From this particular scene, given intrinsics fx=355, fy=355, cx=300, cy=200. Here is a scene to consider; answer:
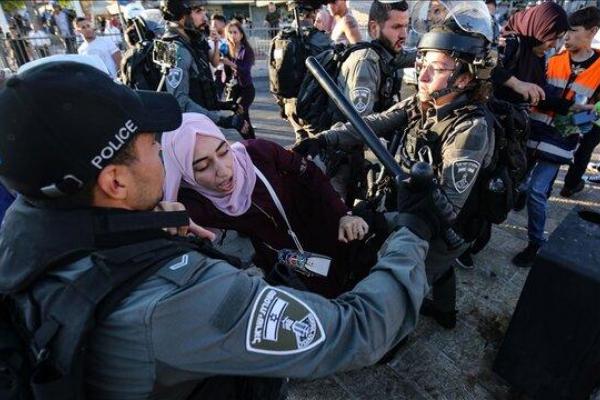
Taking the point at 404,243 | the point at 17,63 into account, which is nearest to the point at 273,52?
the point at 404,243

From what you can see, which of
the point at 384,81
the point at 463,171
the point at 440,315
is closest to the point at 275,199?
the point at 463,171

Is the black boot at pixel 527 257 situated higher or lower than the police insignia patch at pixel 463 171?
lower

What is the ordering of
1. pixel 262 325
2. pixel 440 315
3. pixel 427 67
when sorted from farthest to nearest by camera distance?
pixel 440 315 < pixel 427 67 < pixel 262 325

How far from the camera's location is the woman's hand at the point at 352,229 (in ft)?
6.87

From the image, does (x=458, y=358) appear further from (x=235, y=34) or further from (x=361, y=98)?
(x=235, y=34)

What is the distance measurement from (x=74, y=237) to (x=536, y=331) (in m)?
2.20

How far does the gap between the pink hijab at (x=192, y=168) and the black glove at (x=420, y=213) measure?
87 centimetres

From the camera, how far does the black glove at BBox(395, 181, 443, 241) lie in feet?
4.44

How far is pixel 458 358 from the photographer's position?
244 centimetres

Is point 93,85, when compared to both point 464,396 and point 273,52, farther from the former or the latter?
point 273,52

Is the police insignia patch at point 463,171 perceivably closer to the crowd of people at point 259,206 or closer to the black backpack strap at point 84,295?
the crowd of people at point 259,206

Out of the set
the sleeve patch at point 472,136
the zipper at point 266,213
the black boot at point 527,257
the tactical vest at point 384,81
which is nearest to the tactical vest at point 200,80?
the tactical vest at point 384,81

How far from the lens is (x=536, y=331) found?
6.29 ft

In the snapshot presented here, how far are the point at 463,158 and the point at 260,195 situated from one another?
3.76 ft
